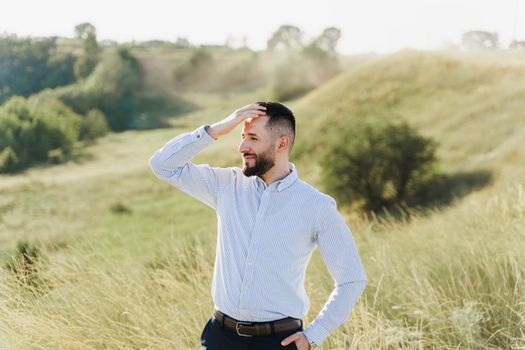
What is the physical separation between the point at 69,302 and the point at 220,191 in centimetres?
238

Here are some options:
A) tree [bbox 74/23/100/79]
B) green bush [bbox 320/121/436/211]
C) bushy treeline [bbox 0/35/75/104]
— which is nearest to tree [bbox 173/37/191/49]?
tree [bbox 74/23/100/79]

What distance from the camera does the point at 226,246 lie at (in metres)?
3.05

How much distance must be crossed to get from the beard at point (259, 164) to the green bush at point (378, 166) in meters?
28.0

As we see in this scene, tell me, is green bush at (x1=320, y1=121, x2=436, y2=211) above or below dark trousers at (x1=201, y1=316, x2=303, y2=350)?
below

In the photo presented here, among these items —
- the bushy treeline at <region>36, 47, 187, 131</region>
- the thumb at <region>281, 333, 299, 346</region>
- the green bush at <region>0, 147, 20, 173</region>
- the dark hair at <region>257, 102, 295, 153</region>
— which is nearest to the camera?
the thumb at <region>281, 333, 299, 346</region>

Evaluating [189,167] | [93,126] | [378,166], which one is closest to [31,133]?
[93,126]

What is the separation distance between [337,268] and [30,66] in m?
69.8

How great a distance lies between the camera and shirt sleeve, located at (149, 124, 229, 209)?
3187 mm

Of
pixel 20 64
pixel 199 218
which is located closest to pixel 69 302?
pixel 199 218

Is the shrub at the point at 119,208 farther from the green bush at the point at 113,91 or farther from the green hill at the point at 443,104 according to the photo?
the green bush at the point at 113,91

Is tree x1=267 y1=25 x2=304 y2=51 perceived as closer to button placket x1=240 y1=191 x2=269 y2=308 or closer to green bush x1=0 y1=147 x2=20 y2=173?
green bush x1=0 y1=147 x2=20 y2=173

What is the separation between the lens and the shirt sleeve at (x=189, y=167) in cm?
319

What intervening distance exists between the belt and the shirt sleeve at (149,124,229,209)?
605 millimetres

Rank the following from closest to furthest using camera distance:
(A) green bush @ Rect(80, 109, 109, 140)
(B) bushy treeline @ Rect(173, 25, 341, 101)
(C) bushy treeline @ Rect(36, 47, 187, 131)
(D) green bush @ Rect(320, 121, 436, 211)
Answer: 1. (D) green bush @ Rect(320, 121, 436, 211)
2. (A) green bush @ Rect(80, 109, 109, 140)
3. (C) bushy treeline @ Rect(36, 47, 187, 131)
4. (B) bushy treeline @ Rect(173, 25, 341, 101)
